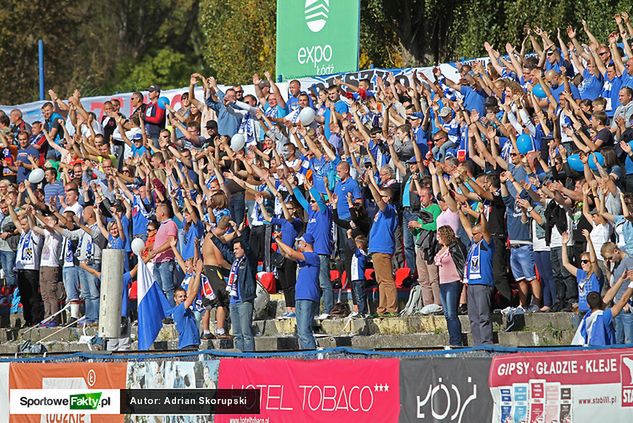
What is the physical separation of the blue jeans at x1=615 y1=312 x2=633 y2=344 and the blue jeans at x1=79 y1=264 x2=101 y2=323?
9382mm

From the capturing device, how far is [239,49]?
35719 millimetres

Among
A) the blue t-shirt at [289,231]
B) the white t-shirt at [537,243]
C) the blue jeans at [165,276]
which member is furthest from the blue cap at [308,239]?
the blue jeans at [165,276]

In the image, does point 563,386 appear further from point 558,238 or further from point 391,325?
point 391,325

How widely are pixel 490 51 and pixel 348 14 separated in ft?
12.7

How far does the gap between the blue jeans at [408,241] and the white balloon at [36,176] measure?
8593 mm

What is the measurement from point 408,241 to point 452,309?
271 cm

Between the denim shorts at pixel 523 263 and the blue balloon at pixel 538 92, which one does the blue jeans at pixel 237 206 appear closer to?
the blue balloon at pixel 538 92

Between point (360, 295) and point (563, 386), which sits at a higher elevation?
point (360, 295)

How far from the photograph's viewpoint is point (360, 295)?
720 inches

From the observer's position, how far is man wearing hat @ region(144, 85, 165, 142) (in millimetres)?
24438

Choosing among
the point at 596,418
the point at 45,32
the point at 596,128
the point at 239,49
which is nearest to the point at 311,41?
the point at 596,128

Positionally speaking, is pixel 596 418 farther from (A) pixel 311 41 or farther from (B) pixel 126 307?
(A) pixel 311 41

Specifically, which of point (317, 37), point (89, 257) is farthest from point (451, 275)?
point (317, 37)

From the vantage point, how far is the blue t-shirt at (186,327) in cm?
1716
